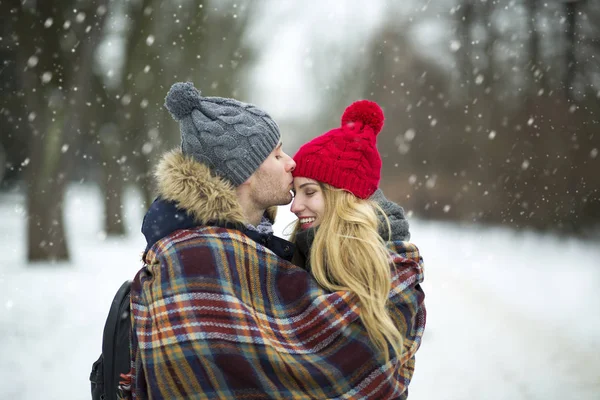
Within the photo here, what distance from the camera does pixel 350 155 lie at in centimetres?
318

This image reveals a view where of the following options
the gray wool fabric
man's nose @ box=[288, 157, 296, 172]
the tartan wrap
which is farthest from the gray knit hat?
the gray wool fabric

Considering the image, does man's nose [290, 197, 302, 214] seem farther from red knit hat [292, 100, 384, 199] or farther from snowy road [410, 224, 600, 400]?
snowy road [410, 224, 600, 400]

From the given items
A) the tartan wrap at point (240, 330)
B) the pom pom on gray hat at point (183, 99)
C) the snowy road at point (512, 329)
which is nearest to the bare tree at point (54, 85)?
the snowy road at point (512, 329)

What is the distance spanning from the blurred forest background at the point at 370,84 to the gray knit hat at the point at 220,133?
8584 millimetres

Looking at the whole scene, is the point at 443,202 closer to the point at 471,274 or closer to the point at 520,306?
the point at 471,274

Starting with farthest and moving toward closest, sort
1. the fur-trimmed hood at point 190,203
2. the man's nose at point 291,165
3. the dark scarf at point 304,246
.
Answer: the man's nose at point 291,165, the dark scarf at point 304,246, the fur-trimmed hood at point 190,203

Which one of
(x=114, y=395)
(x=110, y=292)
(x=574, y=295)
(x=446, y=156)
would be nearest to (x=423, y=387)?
(x=114, y=395)

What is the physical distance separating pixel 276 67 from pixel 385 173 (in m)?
5.48

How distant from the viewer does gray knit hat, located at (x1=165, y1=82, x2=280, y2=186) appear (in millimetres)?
2947

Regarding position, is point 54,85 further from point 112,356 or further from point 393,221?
point 393,221

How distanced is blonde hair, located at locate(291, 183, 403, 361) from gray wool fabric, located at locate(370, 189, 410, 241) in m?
0.09

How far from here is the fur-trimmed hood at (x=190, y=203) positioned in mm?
2771

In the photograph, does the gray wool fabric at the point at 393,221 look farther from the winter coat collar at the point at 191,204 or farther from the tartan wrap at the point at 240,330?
the winter coat collar at the point at 191,204

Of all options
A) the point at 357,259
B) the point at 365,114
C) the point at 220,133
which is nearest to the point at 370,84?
the point at 365,114
